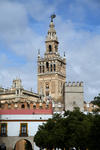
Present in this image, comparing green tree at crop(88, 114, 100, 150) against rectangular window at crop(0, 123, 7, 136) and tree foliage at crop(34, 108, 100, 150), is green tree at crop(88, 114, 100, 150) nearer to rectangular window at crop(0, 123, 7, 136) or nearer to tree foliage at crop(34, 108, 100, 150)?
tree foliage at crop(34, 108, 100, 150)

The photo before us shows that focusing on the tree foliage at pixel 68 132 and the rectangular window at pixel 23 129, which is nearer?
the tree foliage at pixel 68 132

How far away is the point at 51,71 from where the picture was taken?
94062mm

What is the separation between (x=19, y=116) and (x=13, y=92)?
31844mm

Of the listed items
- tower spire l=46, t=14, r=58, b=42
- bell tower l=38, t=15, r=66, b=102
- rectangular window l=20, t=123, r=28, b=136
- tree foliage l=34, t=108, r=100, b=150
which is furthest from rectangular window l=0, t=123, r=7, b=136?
tower spire l=46, t=14, r=58, b=42

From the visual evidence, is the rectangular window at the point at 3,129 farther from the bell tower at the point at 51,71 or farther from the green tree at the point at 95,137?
the bell tower at the point at 51,71

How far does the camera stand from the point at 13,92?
76562mm

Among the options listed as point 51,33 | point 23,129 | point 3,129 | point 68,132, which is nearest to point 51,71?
point 51,33

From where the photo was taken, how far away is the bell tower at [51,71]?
92.3m

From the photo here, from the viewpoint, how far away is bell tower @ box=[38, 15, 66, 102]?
92.3 meters

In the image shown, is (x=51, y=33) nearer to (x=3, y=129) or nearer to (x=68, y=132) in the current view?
(x=3, y=129)

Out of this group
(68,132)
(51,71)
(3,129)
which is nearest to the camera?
(68,132)

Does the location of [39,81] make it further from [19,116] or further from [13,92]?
[19,116]

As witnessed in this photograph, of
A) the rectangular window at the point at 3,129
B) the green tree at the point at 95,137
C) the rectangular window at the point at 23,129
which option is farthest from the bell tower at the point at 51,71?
the green tree at the point at 95,137

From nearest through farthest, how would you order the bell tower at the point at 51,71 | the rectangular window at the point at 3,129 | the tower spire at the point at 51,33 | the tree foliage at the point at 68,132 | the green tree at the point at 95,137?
the green tree at the point at 95,137 → the tree foliage at the point at 68,132 → the rectangular window at the point at 3,129 → the bell tower at the point at 51,71 → the tower spire at the point at 51,33
